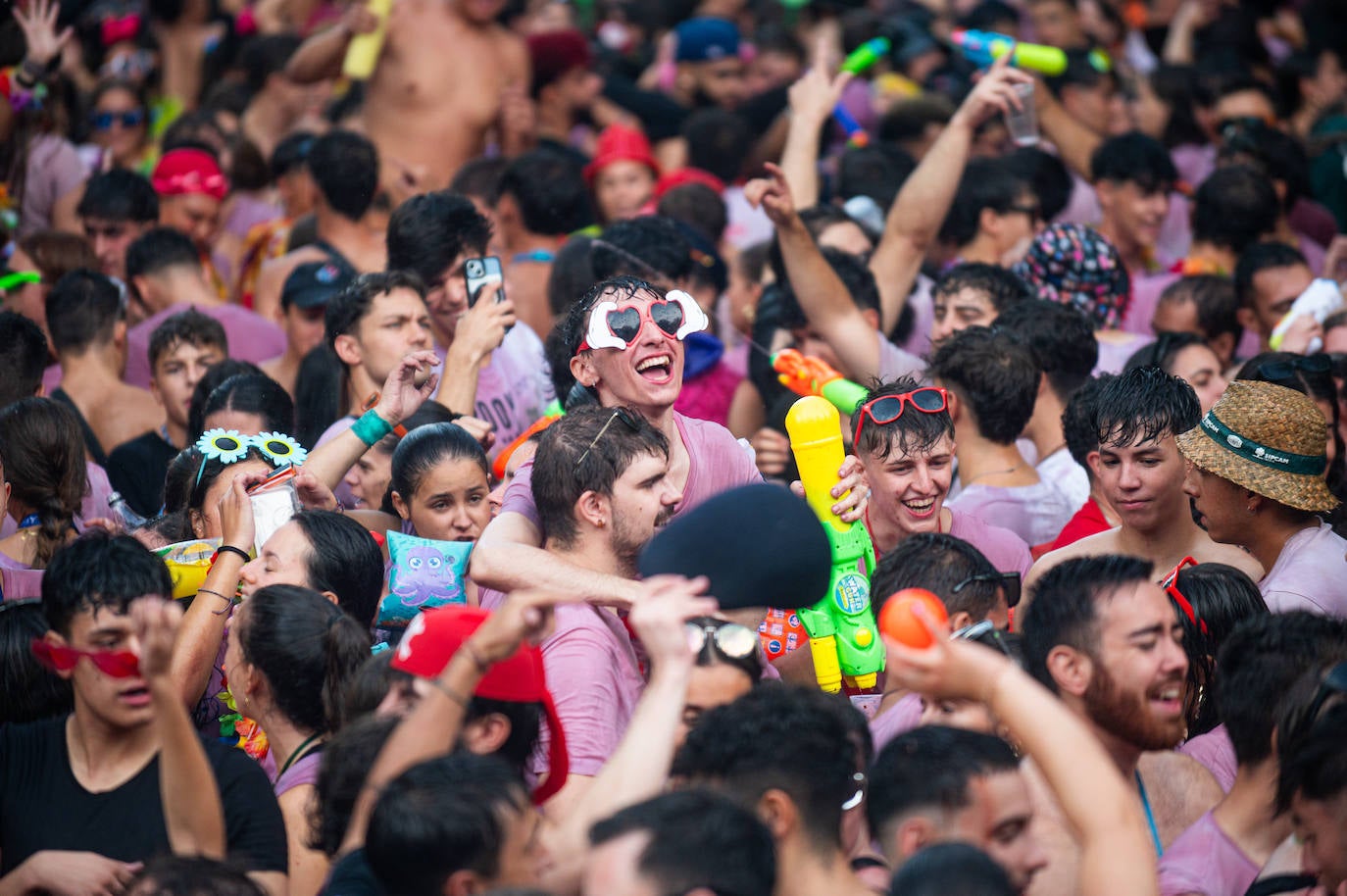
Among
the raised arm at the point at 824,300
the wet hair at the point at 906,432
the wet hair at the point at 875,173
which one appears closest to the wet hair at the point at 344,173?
the raised arm at the point at 824,300

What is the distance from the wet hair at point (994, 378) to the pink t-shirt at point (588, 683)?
1.91 metres

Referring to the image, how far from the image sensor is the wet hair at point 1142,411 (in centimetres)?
460

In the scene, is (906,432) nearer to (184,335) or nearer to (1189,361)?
(1189,361)

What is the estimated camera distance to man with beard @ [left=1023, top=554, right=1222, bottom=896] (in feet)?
10.9

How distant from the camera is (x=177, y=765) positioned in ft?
10.3

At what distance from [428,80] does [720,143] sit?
1.82 metres

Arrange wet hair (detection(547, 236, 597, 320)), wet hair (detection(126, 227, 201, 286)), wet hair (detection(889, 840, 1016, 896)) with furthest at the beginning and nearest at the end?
wet hair (detection(126, 227, 201, 286))
wet hair (detection(547, 236, 597, 320))
wet hair (detection(889, 840, 1016, 896))

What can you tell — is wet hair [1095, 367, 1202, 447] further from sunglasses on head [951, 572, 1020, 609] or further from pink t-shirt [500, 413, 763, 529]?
pink t-shirt [500, 413, 763, 529]

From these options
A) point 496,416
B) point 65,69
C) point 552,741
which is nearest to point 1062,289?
point 496,416

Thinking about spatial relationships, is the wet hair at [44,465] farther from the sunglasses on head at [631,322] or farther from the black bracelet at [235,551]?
the sunglasses on head at [631,322]

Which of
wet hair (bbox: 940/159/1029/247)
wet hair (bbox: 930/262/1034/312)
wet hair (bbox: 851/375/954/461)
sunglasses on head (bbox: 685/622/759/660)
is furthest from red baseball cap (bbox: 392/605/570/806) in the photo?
wet hair (bbox: 940/159/1029/247)

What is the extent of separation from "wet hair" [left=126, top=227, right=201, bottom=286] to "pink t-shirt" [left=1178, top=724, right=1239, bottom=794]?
16.7 ft

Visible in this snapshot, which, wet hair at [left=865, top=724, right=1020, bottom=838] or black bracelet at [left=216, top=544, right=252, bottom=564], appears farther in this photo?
black bracelet at [left=216, top=544, right=252, bottom=564]

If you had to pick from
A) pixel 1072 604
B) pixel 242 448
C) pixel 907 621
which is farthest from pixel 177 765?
pixel 1072 604
